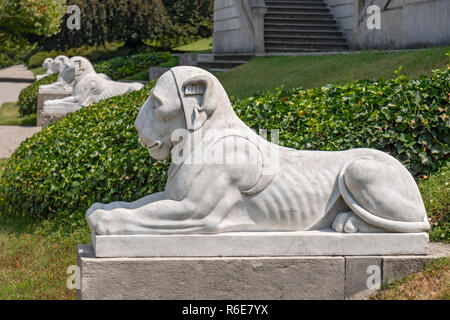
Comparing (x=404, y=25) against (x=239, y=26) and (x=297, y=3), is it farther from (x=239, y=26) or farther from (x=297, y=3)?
(x=239, y=26)

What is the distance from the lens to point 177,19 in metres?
45.5

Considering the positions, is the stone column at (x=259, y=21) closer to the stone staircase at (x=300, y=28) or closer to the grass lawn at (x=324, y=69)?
the stone staircase at (x=300, y=28)

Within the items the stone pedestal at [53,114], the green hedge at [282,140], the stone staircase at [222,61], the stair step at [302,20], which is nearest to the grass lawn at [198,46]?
the stone staircase at [222,61]

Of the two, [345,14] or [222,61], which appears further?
[222,61]

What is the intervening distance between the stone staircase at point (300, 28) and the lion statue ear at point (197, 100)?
15694mm

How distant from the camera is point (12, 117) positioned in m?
21.0

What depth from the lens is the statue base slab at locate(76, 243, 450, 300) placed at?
4.43 m

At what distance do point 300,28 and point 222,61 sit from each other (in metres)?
2.73

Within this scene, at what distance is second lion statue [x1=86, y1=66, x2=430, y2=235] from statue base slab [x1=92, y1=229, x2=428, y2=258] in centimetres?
6

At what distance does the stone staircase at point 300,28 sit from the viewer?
66.3 ft

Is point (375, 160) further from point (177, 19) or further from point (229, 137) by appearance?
point (177, 19)

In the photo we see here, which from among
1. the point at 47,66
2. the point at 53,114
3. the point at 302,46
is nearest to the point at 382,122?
the point at 53,114

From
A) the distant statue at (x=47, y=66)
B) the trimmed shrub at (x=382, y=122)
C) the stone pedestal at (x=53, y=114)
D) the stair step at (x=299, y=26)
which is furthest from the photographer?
the distant statue at (x=47, y=66)

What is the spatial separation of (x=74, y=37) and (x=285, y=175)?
41.0 m
